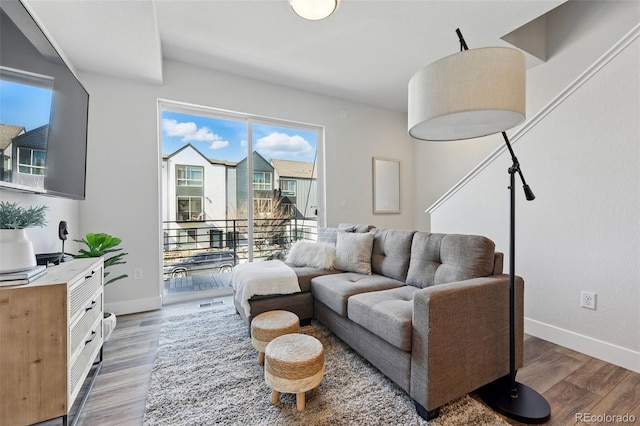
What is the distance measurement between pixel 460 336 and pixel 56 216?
2.97 meters

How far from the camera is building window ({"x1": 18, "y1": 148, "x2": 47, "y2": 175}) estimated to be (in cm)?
137

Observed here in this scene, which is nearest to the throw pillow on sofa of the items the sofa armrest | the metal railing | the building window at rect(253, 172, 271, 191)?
the metal railing

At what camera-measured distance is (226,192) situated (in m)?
3.45

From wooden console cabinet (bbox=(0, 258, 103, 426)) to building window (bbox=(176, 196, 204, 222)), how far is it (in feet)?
6.47

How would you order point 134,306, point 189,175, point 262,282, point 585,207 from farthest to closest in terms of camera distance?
point 189,175, point 134,306, point 262,282, point 585,207

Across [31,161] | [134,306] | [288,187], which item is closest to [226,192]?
[288,187]

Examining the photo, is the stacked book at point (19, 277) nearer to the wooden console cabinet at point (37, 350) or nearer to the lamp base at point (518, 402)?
the wooden console cabinet at point (37, 350)

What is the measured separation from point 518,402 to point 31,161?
2.88 meters

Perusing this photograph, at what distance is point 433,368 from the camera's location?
1312 millimetres

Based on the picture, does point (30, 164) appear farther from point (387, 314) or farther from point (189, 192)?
point (387, 314)

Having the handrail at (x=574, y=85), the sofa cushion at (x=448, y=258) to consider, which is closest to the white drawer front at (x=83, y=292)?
the sofa cushion at (x=448, y=258)

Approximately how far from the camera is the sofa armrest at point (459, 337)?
51.8 inches

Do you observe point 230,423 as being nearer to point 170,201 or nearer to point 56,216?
point 56,216

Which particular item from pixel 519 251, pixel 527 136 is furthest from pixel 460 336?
pixel 527 136
